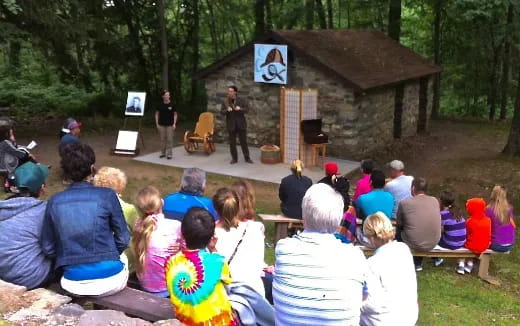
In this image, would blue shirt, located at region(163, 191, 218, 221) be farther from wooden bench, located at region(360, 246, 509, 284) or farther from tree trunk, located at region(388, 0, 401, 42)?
tree trunk, located at region(388, 0, 401, 42)

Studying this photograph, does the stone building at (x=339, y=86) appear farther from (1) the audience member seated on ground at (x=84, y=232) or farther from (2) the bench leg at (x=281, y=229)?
(1) the audience member seated on ground at (x=84, y=232)

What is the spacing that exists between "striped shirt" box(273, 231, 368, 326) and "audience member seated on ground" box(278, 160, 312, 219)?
3.90 m

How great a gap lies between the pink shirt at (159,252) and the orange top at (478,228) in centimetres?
393

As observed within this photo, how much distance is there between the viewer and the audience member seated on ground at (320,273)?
3.05 meters

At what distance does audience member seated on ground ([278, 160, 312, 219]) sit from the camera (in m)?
7.05

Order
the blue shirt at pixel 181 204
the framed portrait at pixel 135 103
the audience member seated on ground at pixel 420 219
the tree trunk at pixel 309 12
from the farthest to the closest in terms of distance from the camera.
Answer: the tree trunk at pixel 309 12 < the framed portrait at pixel 135 103 < the audience member seated on ground at pixel 420 219 < the blue shirt at pixel 181 204

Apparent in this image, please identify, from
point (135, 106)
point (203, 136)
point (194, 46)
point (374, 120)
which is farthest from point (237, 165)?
point (194, 46)

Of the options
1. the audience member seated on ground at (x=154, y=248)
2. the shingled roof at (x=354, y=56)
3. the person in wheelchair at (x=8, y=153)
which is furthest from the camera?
the shingled roof at (x=354, y=56)

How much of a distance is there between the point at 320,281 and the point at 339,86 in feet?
33.2

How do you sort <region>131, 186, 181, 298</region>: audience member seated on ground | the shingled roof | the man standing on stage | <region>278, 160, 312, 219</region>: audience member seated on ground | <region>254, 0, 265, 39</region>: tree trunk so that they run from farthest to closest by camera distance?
<region>254, 0, 265, 39</region>: tree trunk
the shingled roof
the man standing on stage
<region>278, 160, 312, 219</region>: audience member seated on ground
<region>131, 186, 181, 298</region>: audience member seated on ground

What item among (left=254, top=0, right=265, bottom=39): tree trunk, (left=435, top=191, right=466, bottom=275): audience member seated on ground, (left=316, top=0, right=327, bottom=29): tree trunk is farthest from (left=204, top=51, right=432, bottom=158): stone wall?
(left=316, top=0, right=327, bottom=29): tree trunk

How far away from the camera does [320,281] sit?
10.00 ft

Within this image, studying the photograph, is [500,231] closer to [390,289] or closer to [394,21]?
[390,289]

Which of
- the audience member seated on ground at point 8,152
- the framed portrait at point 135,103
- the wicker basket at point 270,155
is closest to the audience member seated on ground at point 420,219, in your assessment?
the audience member seated on ground at point 8,152
